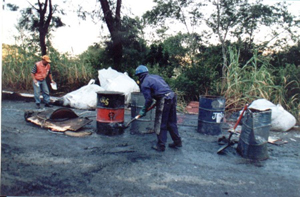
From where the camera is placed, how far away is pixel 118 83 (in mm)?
6598

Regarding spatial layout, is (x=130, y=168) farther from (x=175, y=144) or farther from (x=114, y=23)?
(x=114, y=23)

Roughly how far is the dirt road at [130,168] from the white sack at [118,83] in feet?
6.46

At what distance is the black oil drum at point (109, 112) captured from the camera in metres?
4.63

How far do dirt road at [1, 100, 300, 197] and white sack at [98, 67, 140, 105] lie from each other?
1968 millimetres

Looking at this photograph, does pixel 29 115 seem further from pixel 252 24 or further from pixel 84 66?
pixel 252 24

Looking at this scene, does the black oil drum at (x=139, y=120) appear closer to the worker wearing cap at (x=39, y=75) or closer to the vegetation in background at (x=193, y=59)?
the vegetation in background at (x=193, y=59)

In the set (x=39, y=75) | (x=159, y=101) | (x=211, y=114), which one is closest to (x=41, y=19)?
(x=39, y=75)

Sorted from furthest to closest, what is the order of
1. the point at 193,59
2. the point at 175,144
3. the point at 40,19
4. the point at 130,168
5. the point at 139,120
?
the point at 193,59, the point at 40,19, the point at 139,120, the point at 175,144, the point at 130,168

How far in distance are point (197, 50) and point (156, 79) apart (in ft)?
16.8

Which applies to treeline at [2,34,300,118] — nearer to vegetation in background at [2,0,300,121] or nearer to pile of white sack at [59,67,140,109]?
vegetation in background at [2,0,300,121]

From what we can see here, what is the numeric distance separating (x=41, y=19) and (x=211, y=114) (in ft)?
13.5

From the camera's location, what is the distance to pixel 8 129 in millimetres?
4508

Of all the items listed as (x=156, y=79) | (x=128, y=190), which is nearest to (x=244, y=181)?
(x=128, y=190)

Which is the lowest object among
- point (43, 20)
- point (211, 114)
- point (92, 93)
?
point (211, 114)
